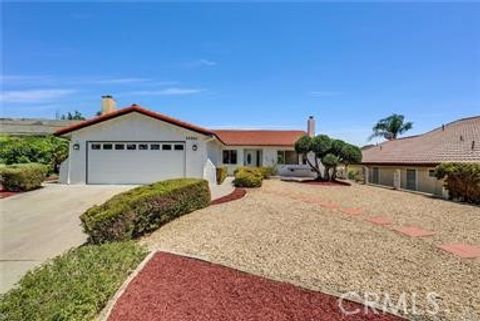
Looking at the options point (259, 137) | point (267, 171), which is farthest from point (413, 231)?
point (259, 137)

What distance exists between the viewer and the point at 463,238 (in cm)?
867

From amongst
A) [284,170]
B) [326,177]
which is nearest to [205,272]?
[326,177]

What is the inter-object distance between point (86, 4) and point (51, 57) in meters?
5.53

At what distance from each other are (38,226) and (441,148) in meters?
21.3

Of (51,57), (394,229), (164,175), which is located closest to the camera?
(394,229)

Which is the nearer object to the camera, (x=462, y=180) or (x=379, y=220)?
(x=379, y=220)

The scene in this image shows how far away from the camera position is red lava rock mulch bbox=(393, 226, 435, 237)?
8929 mm

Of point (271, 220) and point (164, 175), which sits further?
point (164, 175)

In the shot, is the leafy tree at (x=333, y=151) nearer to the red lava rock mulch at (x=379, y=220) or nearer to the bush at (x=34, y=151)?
Answer: the red lava rock mulch at (x=379, y=220)

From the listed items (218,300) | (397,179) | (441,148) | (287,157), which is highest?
(441,148)

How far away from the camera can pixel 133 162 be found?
2033cm

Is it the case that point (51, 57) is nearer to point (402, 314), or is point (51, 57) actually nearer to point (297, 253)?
point (297, 253)

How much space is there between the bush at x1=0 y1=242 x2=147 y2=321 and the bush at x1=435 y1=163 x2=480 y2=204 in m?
14.6

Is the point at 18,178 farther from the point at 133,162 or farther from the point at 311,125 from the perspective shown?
the point at 311,125
